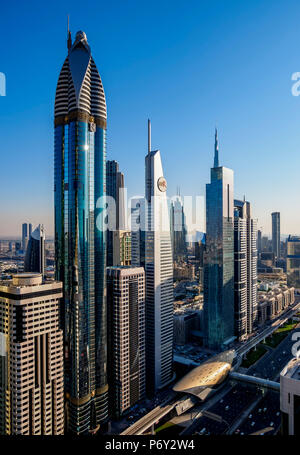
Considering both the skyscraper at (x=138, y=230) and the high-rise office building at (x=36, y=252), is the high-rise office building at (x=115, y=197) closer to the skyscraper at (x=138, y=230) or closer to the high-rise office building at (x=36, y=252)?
the skyscraper at (x=138, y=230)

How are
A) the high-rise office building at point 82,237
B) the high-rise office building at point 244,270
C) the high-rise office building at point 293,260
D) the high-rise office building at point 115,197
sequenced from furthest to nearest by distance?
the high-rise office building at point 293,260, the high-rise office building at point 244,270, the high-rise office building at point 115,197, the high-rise office building at point 82,237

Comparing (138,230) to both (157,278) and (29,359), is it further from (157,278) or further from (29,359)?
(29,359)

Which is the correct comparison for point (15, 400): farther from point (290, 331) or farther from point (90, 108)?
point (290, 331)

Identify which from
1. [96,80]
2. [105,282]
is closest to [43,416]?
[105,282]

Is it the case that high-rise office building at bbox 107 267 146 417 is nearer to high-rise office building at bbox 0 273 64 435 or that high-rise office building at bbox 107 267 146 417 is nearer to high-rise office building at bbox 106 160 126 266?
high-rise office building at bbox 0 273 64 435

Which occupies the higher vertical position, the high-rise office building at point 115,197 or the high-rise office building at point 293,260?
the high-rise office building at point 115,197

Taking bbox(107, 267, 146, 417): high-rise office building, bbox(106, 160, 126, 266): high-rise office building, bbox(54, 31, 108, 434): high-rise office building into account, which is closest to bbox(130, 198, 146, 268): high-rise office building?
bbox(107, 267, 146, 417): high-rise office building

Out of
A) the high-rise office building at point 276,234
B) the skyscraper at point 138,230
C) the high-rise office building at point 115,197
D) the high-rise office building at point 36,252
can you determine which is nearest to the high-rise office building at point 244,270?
Result: the high-rise office building at point 115,197

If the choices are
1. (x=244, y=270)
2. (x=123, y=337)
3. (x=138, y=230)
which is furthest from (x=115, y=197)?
(x=123, y=337)
